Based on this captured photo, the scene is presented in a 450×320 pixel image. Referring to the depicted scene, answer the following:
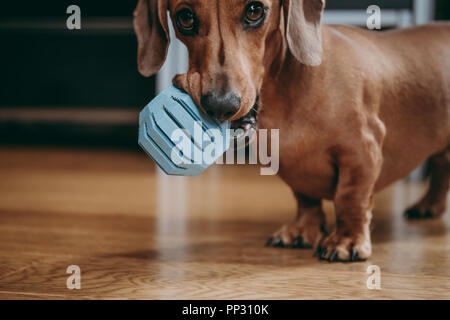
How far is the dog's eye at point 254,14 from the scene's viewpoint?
1261 mm

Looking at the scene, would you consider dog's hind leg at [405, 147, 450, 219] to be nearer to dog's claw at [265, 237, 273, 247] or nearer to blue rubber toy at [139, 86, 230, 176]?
dog's claw at [265, 237, 273, 247]

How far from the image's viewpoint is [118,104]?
4.27 meters

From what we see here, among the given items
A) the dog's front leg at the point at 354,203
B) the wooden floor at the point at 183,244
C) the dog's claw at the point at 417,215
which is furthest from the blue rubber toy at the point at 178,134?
the dog's claw at the point at 417,215

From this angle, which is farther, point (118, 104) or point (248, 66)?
point (118, 104)

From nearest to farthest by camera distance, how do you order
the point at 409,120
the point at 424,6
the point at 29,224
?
the point at 409,120
the point at 29,224
the point at 424,6

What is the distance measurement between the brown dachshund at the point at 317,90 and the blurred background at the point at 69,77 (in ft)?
8.17

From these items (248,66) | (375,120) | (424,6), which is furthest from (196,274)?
(424,6)

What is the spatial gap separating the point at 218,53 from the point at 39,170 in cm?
214

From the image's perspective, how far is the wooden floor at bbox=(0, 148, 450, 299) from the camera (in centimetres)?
121

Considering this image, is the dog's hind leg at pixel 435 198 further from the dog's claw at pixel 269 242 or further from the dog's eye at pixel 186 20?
the dog's eye at pixel 186 20

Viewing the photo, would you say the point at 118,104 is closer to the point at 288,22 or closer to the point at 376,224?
the point at 376,224

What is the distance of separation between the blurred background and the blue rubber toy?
277 centimetres

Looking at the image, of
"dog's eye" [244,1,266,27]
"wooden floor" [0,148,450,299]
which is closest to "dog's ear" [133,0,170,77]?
"dog's eye" [244,1,266,27]

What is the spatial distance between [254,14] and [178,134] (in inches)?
12.8
